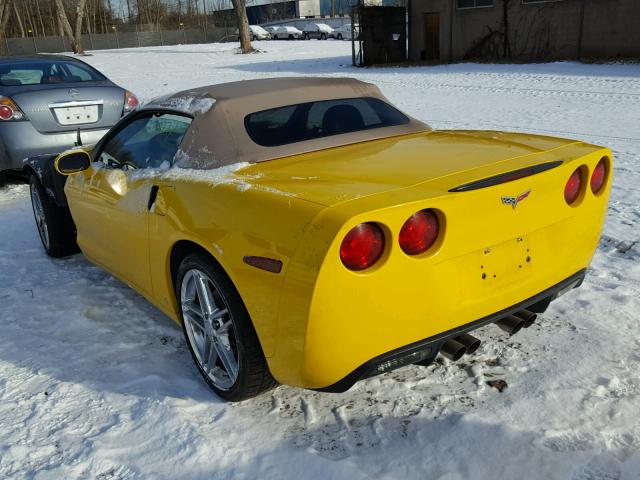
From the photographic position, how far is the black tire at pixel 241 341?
8.30 ft

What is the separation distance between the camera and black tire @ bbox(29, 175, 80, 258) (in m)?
4.73

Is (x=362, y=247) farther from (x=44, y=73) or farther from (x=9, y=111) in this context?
(x=44, y=73)

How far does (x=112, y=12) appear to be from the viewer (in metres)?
72.0

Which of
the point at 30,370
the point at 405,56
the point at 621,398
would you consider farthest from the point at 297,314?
the point at 405,56

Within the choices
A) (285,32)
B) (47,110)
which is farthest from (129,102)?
(285,32)

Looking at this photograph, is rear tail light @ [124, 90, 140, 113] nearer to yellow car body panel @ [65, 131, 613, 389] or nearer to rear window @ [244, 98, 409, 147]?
rear window @ [244, 98, 409, 147]

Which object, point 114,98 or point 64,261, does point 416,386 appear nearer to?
point 64,261

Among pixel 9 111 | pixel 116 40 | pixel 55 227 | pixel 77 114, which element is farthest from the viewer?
pixel 116 40

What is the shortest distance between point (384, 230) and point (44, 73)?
Answer: 6.56 metres

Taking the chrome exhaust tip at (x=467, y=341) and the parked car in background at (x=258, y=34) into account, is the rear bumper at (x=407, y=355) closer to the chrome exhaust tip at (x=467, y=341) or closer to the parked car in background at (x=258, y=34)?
the chrome exhaust tip at (x=467, y=341)

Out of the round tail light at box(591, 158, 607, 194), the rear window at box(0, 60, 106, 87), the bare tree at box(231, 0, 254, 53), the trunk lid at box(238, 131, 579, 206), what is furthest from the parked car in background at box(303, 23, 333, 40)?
the round tail light at box(591, 158, 607, 194)

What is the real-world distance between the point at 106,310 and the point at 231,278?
1755 millimetres

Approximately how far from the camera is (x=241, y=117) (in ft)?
10.3

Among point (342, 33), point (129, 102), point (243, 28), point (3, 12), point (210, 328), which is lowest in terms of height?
point (342, 33)
